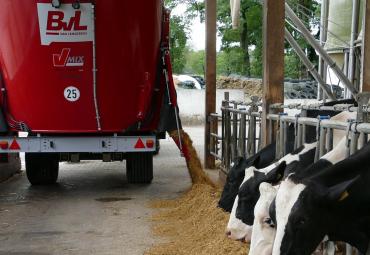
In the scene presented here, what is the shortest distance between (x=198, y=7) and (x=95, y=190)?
103ft

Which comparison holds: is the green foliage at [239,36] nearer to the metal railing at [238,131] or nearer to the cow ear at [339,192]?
the metal railing at [238,131]

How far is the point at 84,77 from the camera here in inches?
345

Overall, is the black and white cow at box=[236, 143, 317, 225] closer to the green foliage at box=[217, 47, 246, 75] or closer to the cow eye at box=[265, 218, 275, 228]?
the cow eye at box=[265, 218, 275, 228]

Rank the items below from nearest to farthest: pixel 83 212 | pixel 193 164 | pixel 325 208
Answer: pixel 325 208 < pixel 83 212 < pixel 193 164

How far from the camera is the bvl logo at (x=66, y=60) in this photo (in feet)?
28.3

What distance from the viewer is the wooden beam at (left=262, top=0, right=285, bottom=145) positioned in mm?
6887

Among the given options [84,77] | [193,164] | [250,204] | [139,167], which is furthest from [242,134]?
[250,204]

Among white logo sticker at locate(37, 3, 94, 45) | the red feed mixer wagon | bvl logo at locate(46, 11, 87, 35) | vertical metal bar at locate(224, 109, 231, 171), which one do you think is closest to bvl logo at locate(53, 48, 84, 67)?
the red feed mixer wagon

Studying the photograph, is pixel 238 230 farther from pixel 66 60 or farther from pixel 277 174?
pixel 66 60

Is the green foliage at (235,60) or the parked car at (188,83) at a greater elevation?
the green foliage at (235,60)

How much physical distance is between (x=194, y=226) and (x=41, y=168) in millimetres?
4142

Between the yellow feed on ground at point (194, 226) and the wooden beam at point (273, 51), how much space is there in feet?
4.12

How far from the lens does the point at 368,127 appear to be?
436 centimetres

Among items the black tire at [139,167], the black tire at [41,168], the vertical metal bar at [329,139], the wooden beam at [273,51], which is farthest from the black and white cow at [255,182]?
the black tire at [41,168]
